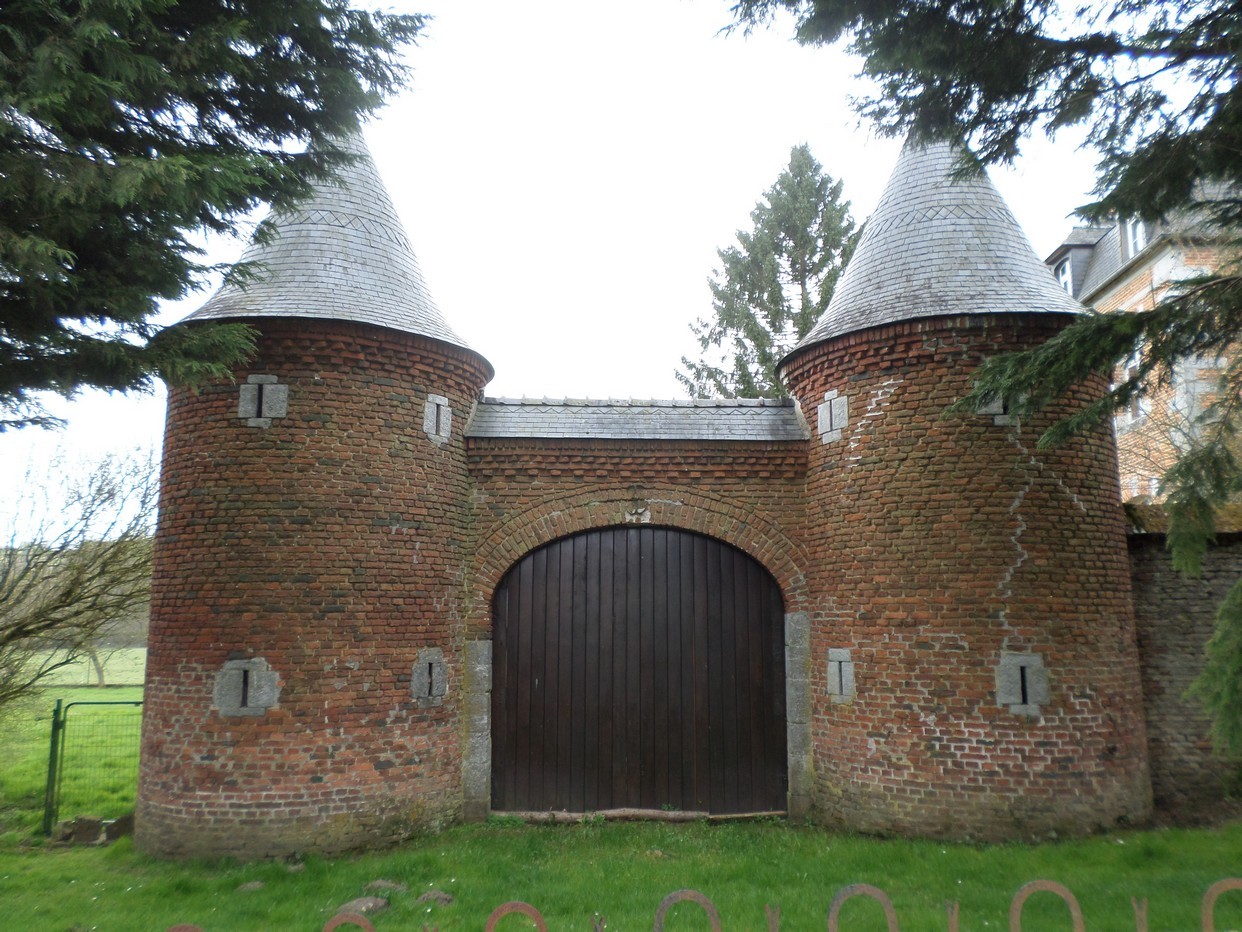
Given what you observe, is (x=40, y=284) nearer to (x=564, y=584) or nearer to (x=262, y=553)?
(x=262, y=553)

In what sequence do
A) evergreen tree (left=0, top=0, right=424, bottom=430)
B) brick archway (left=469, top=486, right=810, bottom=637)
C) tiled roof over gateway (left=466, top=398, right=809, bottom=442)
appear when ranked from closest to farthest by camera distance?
evergreen tree (left=0, top=0, right=424, bottom=430) < brick archway (left=469, top=486, right=810, bottom=637) < tiled roof over gateway (left=466, top=398, right=809, bottom=442)

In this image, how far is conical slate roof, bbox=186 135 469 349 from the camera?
820 centimetres

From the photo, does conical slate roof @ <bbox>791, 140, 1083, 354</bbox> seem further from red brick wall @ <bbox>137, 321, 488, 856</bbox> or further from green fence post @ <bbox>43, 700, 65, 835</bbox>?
green fence post @ <bbox>43, 700, 65, 835</bbox>

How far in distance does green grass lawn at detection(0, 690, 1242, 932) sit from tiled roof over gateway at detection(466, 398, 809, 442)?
161 inches

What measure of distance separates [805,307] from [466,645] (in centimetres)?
1552

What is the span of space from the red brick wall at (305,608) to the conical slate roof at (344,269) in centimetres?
21

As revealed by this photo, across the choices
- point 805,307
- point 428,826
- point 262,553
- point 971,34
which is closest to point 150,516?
point 262,553

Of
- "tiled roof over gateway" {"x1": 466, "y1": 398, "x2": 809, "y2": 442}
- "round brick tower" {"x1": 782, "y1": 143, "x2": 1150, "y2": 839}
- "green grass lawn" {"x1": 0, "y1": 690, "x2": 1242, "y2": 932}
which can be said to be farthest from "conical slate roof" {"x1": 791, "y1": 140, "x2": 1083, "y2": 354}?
"green grass lawn" {"x1": 0, "y1": 690, "x2": 1242, "y2": 932}

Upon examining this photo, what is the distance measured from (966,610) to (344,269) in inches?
281

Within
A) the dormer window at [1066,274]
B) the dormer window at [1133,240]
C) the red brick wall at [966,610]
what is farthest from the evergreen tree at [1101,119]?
the dormer window at [1066,274]

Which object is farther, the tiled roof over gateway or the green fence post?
the green fence post

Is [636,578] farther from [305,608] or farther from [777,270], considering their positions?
[777,270]

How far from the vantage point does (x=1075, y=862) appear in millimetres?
6848

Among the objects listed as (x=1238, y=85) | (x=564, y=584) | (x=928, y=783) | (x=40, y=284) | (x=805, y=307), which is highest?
(x=805, y=307)
